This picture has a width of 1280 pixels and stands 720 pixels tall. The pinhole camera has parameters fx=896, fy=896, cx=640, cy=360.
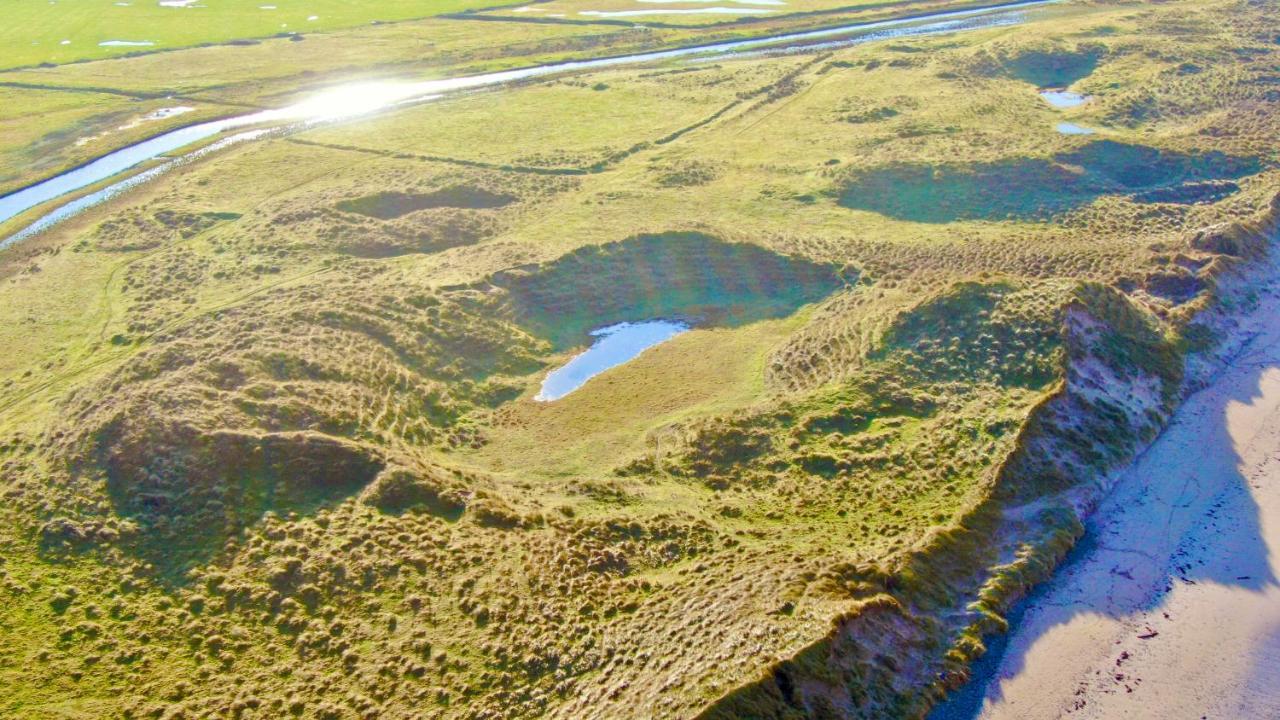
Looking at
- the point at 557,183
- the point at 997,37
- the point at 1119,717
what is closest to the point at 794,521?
the point at 1119,717

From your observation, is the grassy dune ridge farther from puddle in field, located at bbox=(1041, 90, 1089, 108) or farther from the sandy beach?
puddle in field, located at bbox=(1041, 90, 1089, 108)

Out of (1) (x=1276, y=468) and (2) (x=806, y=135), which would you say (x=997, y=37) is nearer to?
(2) (x=806, y=135)

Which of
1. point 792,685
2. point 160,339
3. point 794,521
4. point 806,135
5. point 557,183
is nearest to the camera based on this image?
point 792,685

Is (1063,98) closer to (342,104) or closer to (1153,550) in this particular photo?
(1153,550)

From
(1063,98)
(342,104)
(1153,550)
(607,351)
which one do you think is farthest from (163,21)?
(1153,550)

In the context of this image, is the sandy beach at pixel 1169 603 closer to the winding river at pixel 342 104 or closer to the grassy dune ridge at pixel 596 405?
the grassy dune ridge at pixel 596 405

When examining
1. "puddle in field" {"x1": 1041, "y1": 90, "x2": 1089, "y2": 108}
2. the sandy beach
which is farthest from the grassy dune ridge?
"puddle in field" {"x1": 1041, "y1": 90, "x2": 1089, "y2": 108}
